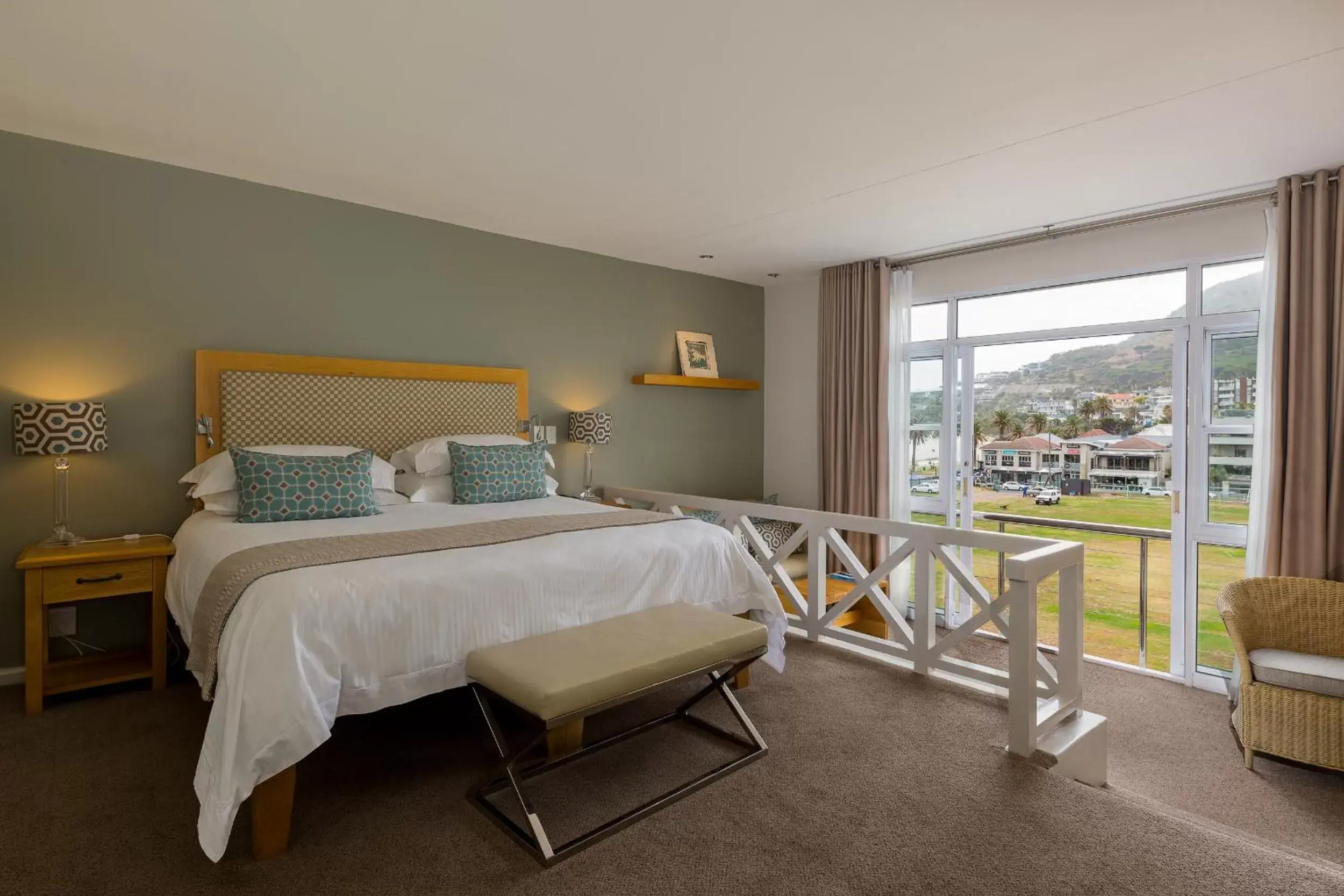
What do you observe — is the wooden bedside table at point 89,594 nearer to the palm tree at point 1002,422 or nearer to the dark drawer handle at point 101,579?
the dark drawer handle at point 101,579

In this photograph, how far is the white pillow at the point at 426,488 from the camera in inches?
148

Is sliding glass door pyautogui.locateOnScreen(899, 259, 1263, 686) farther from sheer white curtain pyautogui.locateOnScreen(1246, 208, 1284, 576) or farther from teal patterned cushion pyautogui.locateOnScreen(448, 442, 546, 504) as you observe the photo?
teal patterned cushion pyautogui.locateOnScreen(448, 442, 546, 504)

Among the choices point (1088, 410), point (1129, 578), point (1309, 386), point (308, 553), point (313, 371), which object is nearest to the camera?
point (308, 553)

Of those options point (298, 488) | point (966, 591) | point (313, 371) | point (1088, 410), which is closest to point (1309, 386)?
point (1088, 410)

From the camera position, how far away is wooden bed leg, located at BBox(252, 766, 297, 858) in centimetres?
186

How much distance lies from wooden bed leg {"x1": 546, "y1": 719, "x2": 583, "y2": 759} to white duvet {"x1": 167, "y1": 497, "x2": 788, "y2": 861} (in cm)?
33

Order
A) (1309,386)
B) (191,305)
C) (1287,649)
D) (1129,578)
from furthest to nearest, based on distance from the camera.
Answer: (1129,578) → (191,305) → (1309,386) → (1287,649)

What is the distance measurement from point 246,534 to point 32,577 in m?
0.87

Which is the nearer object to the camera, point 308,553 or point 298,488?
point 308,553

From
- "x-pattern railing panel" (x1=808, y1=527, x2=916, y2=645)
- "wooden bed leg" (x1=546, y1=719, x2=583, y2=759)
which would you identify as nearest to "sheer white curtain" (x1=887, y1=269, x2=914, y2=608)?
"x-pattern railing panel" (x1=808, y1=527, x2=916, y2=645)

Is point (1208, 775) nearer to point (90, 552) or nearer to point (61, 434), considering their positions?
point (90, 552)

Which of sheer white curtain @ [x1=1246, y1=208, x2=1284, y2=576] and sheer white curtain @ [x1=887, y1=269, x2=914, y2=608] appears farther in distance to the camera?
sheer white curtain @ [x1=887, y1=269, x2=914, y2=608]

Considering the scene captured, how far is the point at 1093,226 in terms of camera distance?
13.4ft

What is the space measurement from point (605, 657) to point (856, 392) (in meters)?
3.61
